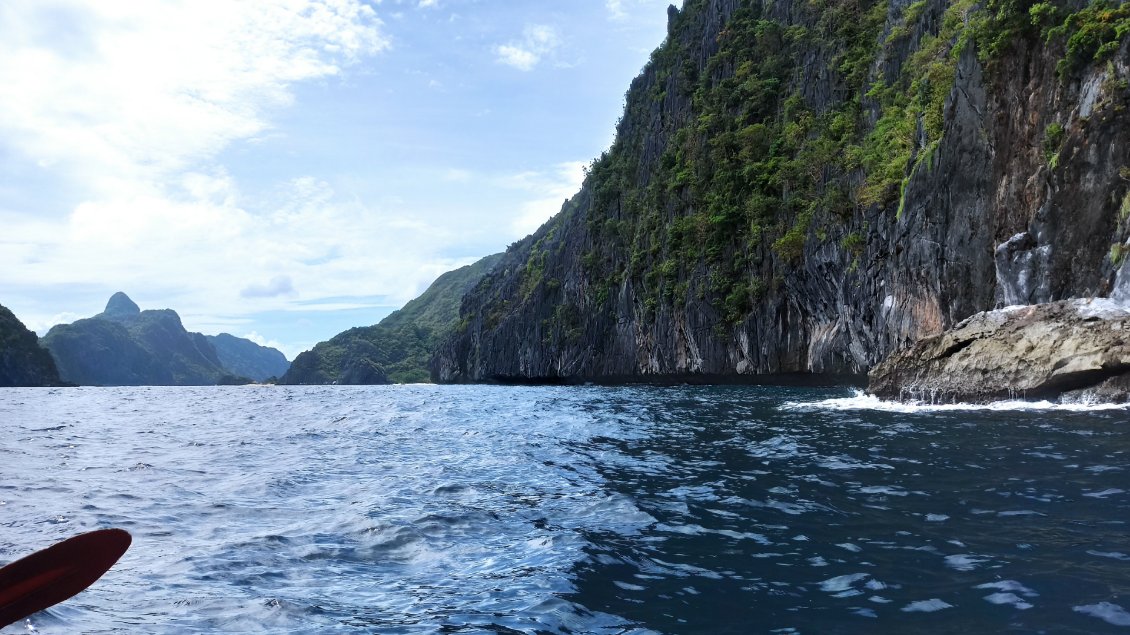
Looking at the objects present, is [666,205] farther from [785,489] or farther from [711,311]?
[785,489]

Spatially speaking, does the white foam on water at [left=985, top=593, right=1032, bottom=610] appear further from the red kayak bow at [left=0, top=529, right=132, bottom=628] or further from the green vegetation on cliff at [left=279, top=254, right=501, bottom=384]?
the green vegetation on cliff at [left=279, top=254, right=501, bottom=384]

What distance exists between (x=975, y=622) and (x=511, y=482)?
8.41 metres

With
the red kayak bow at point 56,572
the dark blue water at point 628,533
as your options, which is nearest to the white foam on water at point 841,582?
the dark blue water at point 628,533

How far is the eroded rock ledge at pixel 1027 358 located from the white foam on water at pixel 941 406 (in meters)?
0.41

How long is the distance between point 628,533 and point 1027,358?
59.8ft

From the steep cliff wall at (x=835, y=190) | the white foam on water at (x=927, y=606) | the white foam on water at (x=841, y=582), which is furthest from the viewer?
the steep cliff wall at (x=835, y=190)

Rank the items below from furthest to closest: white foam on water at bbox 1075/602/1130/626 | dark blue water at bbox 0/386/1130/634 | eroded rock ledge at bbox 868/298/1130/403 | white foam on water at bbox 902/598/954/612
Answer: eroded rock ledge at bbox 868/298/1130/403
dark blue water at bbox 0/386/1130/634
white foam on water at bbox 902/598/954/612
white foam on water at bbox 1075/602/1130/626

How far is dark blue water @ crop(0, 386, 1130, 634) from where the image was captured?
5441 mm

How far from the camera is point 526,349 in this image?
95312 millimetres

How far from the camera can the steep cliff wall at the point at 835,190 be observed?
24.2m

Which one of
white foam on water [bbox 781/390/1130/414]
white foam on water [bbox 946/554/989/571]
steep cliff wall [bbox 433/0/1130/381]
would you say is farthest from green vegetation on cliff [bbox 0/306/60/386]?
white foam on water [bbox 946/554/989/571]

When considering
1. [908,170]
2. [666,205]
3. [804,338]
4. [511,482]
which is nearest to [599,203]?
[666,205]

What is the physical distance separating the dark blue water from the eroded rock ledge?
235 centimetres

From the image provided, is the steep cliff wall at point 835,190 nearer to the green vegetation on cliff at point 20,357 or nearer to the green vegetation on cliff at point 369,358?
the green vegetation on cliff at point 369,358
